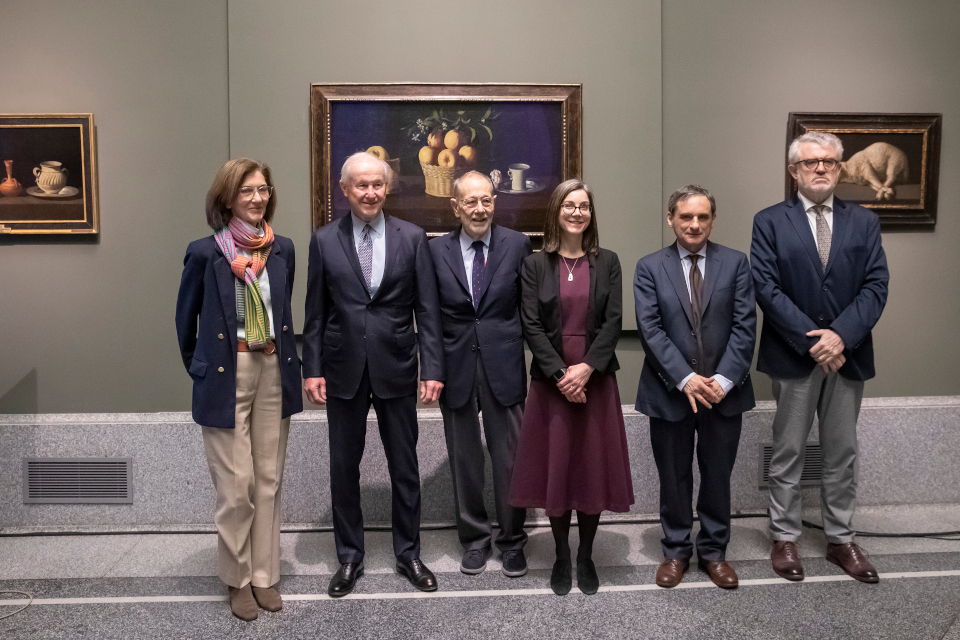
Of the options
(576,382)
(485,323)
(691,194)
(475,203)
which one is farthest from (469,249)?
(691,194)

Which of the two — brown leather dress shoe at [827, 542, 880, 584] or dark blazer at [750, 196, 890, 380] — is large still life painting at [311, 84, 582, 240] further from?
brown leather dress shoe at [827, 542, 880, 584]

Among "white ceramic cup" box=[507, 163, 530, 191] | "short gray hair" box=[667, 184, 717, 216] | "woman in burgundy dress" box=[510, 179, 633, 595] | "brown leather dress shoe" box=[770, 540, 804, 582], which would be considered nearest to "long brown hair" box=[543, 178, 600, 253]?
"woman in burgundy dress" box=[510, 179, 633, 595]

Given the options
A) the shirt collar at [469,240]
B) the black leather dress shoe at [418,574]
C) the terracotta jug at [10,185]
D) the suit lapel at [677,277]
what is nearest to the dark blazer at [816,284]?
the suit lapel at [677,277]

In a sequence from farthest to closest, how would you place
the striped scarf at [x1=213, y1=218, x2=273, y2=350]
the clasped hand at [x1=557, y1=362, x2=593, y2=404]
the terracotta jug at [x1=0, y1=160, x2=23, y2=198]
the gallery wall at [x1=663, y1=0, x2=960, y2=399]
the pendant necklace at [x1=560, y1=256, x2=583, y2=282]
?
the gallery wall at [x1=663, y1=0, x2=960, y2=399]
the terracotta jug at [x1=0, y1=160, x2=23, y2=198]
the pendant necklace at [x1=560, y1=256, x2=583, y2=282]
the clasped hand at [x1=557, y1=362, x2=593, y2=404]
the striped scarf at [x1=213, y1=218, x2=273, y2=350]

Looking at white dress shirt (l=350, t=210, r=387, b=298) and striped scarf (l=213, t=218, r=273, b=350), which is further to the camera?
white dress shirt (l=350, t=210, r=387, b=298)

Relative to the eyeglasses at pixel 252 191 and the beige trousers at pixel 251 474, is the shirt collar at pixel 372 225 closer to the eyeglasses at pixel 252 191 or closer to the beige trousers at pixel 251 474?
the eyeglasses at pixel 252 191

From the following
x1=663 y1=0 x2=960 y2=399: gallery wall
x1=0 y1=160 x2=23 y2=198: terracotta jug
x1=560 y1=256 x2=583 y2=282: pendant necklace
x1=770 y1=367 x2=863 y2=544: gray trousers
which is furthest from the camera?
x1=663 y1=0 x2=960 y2=399: gallery wall

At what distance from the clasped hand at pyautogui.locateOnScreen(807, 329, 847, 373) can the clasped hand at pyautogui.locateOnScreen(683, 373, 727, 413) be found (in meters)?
0.50

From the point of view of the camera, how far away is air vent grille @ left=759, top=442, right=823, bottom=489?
4141 mm

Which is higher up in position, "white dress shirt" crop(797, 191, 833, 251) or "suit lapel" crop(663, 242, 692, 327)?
"white dress shirt" crop(797, 191, 833, 251)

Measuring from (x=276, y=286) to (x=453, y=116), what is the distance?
1.59 m

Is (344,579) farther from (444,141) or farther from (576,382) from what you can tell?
(444,141)

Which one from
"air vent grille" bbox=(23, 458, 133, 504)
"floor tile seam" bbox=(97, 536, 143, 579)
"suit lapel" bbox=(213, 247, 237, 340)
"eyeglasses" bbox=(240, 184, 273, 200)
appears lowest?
"floor tile seam" bbox=(97, 536, 143, 579)

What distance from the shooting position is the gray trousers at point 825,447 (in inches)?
132
